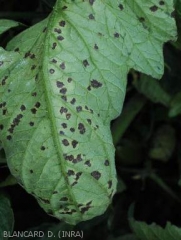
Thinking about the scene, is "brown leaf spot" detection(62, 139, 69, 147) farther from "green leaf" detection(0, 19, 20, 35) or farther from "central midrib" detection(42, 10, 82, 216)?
"green leaf" detection(0, 19, 20, 35)

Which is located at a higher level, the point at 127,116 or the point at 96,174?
the point at 96,174

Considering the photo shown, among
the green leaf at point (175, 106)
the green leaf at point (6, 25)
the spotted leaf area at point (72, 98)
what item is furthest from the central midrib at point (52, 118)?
the green leaf at point (175, 106)

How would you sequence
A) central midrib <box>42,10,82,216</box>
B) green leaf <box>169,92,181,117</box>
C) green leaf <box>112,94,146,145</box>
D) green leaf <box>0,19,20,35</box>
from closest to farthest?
central midrib <box>42,10,82,216</box>
green leaf <box>0,19,20,35</box>
green leaf <box>169,92,181,117</box>
green leaf <box>112,94,146,145</box>

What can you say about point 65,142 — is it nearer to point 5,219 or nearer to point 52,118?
point 52,118

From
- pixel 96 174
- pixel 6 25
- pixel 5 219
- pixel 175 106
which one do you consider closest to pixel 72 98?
pixel 96 174

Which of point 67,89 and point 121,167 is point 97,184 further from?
point 121,167

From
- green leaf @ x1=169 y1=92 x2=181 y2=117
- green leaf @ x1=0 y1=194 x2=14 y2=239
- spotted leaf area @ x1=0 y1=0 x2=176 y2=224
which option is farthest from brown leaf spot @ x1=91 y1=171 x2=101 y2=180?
green leaf @ x1=169 y1=92 x2=181 y2=117

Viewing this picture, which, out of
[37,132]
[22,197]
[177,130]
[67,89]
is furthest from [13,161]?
[177,130]

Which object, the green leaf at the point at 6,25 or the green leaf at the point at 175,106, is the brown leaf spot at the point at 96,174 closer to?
the green leaf at the point at 6,25
